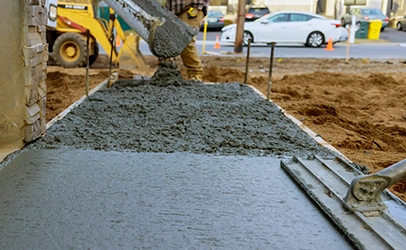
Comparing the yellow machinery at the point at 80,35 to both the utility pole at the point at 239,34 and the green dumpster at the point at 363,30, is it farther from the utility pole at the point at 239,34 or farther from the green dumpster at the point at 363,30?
the green dumpster at the point at 363,30

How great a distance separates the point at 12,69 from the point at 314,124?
10.8 feet

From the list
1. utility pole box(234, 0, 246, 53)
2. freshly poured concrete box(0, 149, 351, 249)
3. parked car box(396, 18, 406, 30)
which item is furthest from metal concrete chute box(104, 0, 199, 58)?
parked car box(396, 18, 406, 30)

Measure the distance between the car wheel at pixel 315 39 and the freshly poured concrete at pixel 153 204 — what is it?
16.3 meters

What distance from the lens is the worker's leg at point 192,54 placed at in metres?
7.38

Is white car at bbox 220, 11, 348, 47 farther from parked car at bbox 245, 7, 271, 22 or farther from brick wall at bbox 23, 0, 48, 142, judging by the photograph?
brick wall at bbox 23, 0, 48, 142

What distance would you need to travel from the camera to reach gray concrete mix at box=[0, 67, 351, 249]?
8.00 feet

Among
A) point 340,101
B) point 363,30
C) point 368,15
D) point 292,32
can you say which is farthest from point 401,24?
point 340,101

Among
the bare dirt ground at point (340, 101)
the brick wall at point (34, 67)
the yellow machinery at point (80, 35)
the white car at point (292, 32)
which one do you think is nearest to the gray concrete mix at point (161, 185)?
the brick wall at point (34, 67)

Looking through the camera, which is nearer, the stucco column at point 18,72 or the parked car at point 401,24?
the stucco column at point 18,72

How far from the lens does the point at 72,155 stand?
3.65 m

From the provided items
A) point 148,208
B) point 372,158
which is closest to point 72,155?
point 148,208

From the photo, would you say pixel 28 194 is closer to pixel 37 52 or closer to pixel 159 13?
A: pixel 37 52

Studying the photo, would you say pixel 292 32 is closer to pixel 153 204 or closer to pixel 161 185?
pixel 161 185

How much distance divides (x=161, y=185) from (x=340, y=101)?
189 inches
